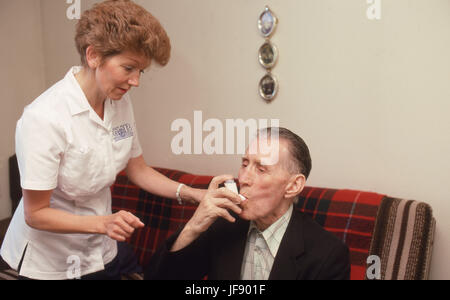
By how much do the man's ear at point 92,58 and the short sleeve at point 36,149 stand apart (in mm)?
240

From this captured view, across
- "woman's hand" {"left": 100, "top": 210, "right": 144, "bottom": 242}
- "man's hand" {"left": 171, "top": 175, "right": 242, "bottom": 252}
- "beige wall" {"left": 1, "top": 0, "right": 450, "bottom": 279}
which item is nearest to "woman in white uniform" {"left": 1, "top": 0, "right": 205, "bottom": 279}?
"woman's hand" {"left": 100, "top": 210, "right": 144, "bottom": 242}

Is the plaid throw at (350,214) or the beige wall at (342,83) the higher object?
the beige wall at (342,83)

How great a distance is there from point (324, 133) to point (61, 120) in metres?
1.30

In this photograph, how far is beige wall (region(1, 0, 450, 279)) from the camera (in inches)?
72.0

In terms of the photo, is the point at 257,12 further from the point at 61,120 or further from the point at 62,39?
the point at 62,39

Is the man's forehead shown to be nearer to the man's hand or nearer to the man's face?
the man's face

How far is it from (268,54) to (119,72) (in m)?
1.02

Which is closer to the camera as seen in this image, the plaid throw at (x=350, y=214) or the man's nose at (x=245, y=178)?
the man's nose at (x=245, y=178)

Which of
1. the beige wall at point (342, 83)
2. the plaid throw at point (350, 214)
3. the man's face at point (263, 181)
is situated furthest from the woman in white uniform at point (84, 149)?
the beige wall at point (342, 83)

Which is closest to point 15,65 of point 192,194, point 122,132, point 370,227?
point 122,132

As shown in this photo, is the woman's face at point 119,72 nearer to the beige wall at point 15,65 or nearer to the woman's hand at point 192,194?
the woman's hand at point 192,194

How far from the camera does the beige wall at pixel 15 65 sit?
2916 mm

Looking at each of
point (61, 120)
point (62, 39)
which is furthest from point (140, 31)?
point (62, 39)

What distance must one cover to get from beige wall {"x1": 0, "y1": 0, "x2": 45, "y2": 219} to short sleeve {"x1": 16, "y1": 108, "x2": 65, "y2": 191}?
1.84 metres
